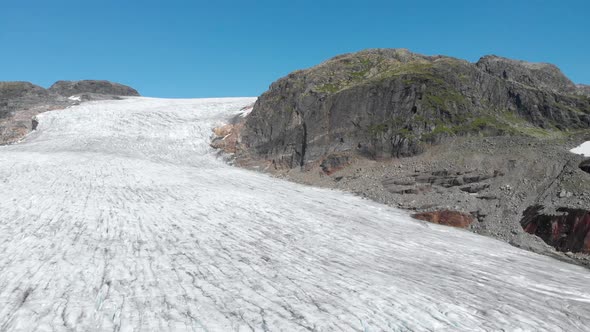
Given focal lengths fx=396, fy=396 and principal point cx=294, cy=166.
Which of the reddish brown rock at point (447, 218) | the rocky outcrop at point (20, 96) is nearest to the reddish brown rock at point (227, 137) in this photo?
the reddish brown rock at point (447, 218)

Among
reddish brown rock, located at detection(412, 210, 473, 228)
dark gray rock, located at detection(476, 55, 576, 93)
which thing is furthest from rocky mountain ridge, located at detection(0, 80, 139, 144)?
dark gray rock, located at detection(476, 55, 576, 93)

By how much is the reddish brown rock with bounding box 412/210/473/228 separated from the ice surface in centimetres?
473

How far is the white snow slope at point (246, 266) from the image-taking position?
5.55 metres

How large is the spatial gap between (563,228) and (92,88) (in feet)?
178

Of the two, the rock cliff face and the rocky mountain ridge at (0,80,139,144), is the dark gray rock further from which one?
the rocky mountain ridge at (0,80,139,144)

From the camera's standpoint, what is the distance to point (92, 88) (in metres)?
51.7

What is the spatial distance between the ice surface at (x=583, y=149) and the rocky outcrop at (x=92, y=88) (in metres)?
50.5

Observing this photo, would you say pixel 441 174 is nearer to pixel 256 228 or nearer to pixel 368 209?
pixel 368 209

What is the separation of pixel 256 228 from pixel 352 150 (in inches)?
400

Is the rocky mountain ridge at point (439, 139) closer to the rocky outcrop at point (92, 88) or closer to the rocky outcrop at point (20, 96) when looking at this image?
the rocky outcrop at point (20, 96)

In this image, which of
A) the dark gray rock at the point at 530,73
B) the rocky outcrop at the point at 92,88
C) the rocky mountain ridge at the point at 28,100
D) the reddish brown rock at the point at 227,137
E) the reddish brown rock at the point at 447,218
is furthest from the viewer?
the rocky outcrop at the point at 92,88

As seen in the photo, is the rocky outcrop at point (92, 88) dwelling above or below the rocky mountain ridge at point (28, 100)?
above

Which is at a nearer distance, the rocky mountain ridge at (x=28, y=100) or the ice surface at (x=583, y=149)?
the ice surface at (x=583, y=149)

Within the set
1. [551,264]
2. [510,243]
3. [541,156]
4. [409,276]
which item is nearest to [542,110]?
[541,156]
